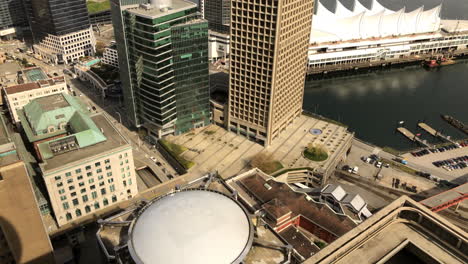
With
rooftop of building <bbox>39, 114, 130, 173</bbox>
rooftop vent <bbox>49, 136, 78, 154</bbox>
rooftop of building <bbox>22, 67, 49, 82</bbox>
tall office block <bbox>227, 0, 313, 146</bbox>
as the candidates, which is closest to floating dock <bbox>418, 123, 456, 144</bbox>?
tall office block <bbox>227, 0, 313, 146</bbox>

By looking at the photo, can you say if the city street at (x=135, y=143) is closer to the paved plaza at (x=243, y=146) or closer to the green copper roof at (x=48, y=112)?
the paved plaza at (x=243, y=146)

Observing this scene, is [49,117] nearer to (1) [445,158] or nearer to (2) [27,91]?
(2) [27,91]

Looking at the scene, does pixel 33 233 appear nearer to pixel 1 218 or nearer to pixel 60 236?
pixel 1 218

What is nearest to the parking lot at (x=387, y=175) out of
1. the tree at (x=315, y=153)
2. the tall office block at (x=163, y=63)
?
the tree at (x=315, y=153)

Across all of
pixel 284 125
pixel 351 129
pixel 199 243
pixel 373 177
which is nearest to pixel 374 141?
pixel 351 129

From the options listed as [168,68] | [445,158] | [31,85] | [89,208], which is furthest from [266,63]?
[31,85]

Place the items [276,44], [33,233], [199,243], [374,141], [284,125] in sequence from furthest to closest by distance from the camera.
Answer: [374,141]
[284,125]
[276,44]
[33,233]
[199,243]
